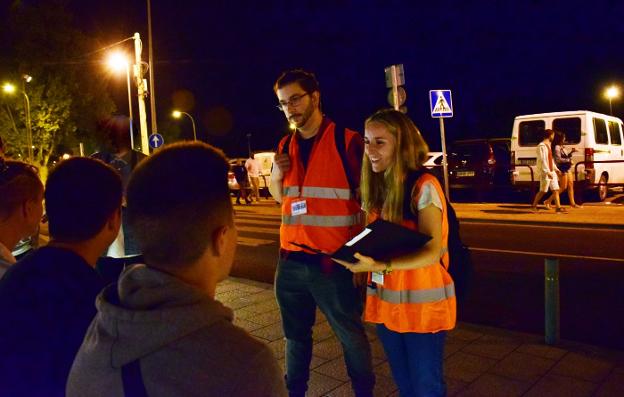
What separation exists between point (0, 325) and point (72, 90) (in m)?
40.2

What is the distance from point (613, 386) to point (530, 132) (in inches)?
566

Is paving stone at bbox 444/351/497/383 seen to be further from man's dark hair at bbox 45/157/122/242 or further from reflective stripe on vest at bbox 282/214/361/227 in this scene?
man's dark hair at bbox 45/157/122/242

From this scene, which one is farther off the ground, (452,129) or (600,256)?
(452,129)

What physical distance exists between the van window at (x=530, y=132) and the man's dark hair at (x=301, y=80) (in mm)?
15068

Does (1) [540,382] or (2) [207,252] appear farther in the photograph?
(1) [540,382]

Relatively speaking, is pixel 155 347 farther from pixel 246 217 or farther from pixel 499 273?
pixel 246 217

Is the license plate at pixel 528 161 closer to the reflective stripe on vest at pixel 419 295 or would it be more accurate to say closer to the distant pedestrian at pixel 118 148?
the distant pedestrian at pixel 118 148

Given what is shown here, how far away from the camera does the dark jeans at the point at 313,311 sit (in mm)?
3229

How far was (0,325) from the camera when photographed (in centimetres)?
164

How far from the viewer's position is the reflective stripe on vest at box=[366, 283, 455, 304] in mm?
2662

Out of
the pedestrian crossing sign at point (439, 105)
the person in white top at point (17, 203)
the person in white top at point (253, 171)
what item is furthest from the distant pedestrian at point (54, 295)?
the person in white top at point (253, 171)

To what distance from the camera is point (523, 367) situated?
415 cm

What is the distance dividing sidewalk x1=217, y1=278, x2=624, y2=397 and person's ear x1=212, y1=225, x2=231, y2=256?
2702mm

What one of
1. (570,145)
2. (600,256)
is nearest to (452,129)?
(570,145)
